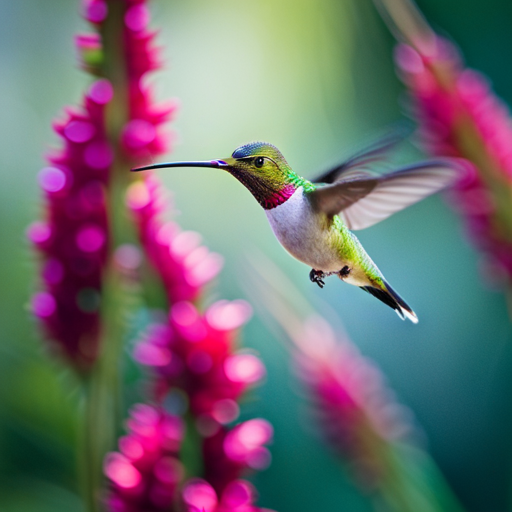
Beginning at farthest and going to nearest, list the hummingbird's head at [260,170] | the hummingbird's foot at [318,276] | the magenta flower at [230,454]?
the magenta flower at [230,454]
the hummingbird's foot at [318,276]
the hummingbird's head at [260,170]

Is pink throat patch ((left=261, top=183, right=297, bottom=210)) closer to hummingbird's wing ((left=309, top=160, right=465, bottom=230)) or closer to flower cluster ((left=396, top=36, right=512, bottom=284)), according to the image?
hummingbird's wing ((left=309, top=160, right=465, bottom=230))

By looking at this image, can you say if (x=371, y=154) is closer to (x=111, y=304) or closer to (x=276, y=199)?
(x=276, y=199)

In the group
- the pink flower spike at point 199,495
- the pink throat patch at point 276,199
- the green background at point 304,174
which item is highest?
the pink throat patch at point 276,199

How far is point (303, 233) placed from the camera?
368 mm

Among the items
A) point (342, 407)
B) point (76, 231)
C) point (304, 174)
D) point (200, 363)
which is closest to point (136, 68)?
point (76, 231)

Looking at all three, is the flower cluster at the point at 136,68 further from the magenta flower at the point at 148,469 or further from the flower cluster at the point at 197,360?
the magenta flower at the point at 148,469

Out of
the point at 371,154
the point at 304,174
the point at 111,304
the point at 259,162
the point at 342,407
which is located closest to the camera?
the point at 259,162

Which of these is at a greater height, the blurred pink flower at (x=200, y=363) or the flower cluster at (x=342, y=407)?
the blurred pink flower at (x=200, y=363)

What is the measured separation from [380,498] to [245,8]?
115 centimetres

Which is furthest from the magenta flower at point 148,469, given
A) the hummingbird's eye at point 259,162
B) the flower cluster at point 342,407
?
the hummingbird's eye at point 259,162

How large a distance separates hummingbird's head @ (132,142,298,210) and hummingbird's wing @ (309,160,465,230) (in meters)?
0.05

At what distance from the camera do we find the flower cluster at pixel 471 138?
0.61m

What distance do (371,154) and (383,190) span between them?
0.04m

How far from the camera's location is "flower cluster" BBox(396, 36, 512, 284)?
61 cm
